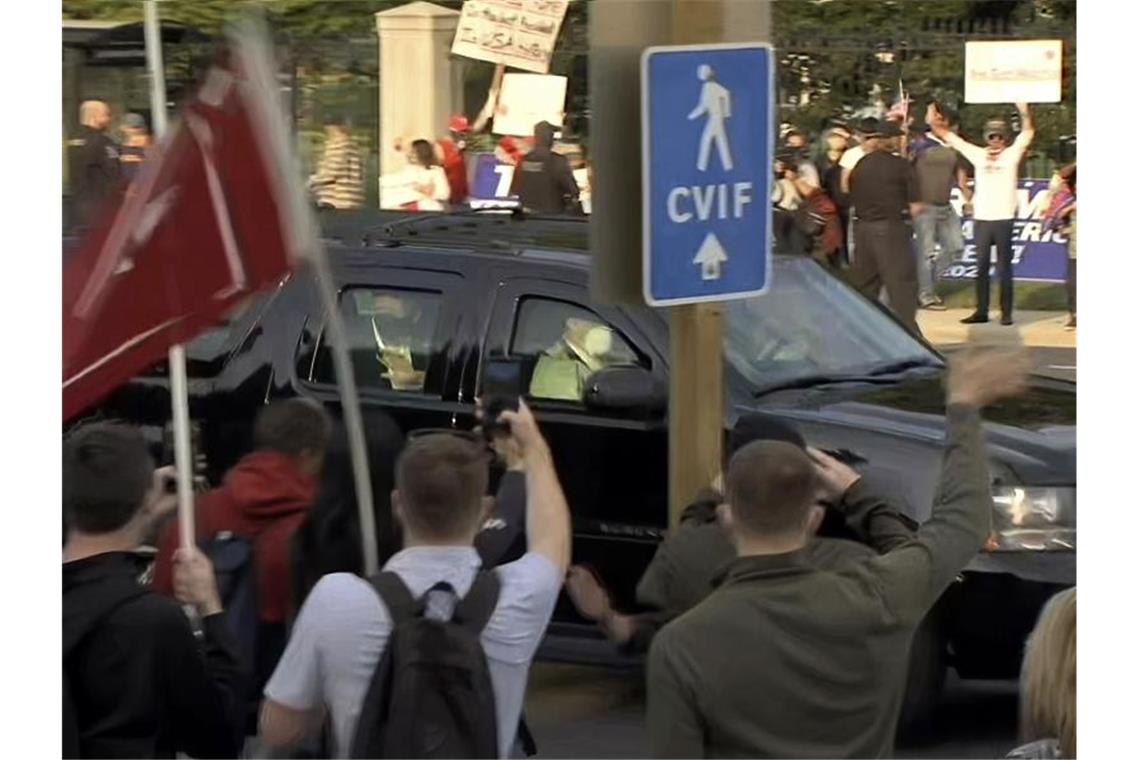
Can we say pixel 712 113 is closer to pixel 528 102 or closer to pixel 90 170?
pixel 528 102

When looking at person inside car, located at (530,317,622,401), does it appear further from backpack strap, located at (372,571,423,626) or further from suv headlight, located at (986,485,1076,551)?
suv headlight, located at (986,485,1076,551)

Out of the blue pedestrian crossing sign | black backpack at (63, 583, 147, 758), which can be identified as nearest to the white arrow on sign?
the blue pedestrian crossing sign

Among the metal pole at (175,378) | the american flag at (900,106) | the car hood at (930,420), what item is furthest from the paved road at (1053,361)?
the metal pole at (175,378)

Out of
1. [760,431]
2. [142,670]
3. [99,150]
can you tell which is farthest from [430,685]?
[99,150]

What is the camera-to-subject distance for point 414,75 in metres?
3.18

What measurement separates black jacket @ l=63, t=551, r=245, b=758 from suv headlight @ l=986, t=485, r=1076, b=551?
1309mm

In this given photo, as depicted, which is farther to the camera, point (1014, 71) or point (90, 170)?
point (90, 170)

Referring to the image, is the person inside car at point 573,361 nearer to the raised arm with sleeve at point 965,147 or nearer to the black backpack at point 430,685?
the black backpack at point 430,685

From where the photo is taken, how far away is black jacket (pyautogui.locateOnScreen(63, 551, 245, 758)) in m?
3.27

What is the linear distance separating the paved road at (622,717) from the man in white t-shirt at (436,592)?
0.17 feet

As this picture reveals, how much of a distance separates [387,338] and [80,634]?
0.73m

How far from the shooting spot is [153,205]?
128 inches

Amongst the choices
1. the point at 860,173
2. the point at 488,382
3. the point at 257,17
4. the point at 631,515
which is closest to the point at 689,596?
the point at 631,515
